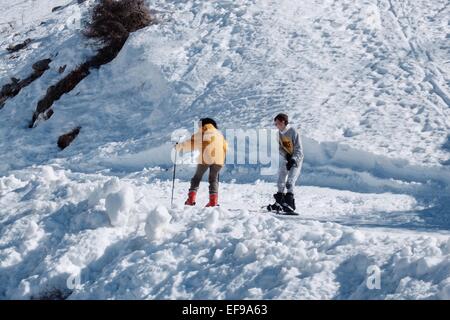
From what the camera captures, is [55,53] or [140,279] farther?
[55,53]

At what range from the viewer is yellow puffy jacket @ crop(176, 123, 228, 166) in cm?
1084

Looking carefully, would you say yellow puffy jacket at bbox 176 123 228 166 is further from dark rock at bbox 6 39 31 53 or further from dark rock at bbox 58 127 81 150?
dark rock at bbox 6 39 31 53

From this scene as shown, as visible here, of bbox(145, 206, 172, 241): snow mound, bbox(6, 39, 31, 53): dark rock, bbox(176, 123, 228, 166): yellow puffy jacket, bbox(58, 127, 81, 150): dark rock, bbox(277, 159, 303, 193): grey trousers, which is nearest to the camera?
bbox(145, 206, 172, 241): snow mound

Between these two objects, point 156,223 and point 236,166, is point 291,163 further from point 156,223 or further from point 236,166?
point 236,166

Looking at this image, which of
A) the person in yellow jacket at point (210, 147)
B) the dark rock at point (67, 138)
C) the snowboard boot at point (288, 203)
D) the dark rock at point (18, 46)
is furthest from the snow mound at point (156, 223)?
the dark rock at point (18, 46)

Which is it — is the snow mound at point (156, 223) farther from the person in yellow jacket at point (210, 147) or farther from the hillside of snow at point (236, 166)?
the person in yellow jacket at point (210, 147)

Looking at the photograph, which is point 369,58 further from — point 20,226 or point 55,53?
point 20,226

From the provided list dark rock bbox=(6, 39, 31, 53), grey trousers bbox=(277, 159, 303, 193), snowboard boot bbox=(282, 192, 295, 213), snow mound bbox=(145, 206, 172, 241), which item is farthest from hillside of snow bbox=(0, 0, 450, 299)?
grey trousers bbox=(277, 159, 303, 193)

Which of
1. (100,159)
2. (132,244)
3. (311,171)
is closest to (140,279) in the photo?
(132,244)

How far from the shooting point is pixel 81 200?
9.55 meters

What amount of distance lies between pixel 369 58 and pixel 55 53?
8.75 metres

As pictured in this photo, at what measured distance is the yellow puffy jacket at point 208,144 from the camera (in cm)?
1084

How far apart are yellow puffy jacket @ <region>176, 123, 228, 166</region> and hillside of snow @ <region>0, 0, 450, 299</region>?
35.6 inches

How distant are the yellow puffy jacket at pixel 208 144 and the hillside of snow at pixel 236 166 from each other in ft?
2.96
